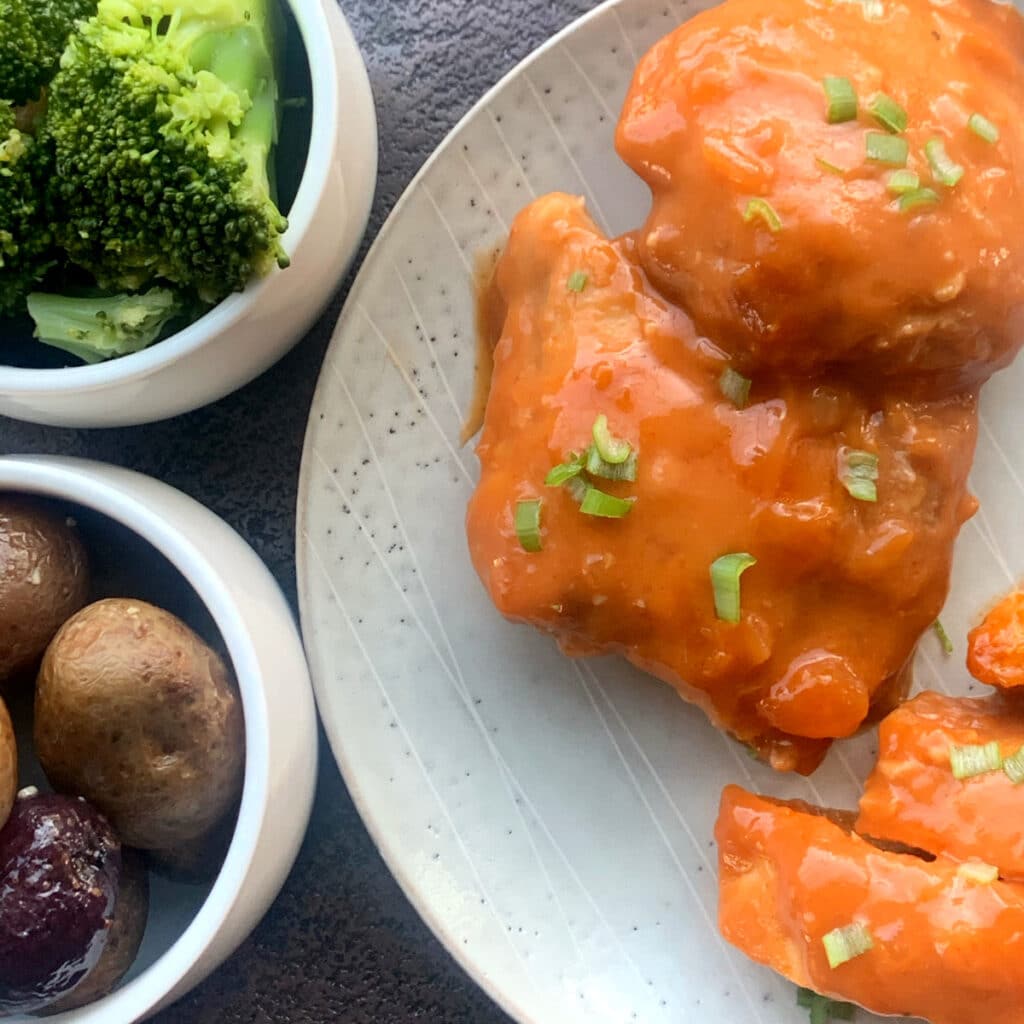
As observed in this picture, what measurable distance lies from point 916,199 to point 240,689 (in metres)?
0.99

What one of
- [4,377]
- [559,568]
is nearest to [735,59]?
[559,568]

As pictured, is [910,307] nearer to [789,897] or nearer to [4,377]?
[789,897]

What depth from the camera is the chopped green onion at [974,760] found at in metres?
1.46

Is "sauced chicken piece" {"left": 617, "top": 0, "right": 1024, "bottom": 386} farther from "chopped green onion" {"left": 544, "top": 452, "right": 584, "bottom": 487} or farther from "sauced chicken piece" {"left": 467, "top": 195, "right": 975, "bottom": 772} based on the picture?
"chopped green onion" {"left": 544, "top": 452, "right": 584, "bottom": 487}

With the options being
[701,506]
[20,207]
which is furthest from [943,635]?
[20,207]

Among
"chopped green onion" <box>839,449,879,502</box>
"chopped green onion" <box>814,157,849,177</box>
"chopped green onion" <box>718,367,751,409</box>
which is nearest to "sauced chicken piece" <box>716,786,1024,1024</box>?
"chopped green onion" <box>839,449,879,502</box>

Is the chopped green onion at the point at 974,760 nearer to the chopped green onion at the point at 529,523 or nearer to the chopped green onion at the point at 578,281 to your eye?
the chopped green onion at the point at 529,523

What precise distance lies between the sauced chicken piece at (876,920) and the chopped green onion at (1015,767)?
0.42ft

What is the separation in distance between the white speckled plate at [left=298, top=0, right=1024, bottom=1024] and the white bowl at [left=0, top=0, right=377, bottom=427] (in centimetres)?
9

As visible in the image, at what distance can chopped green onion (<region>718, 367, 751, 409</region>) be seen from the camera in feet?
4.77

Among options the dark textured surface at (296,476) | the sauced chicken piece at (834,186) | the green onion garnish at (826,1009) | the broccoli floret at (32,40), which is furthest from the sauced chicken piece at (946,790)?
the broccoli floret at (32,40)

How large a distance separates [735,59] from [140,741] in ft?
3.53

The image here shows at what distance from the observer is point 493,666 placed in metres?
1.68

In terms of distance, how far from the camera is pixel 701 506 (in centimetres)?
144
